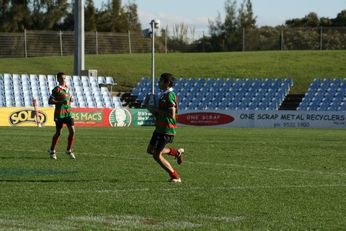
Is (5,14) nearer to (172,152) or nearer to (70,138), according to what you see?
(70,138)

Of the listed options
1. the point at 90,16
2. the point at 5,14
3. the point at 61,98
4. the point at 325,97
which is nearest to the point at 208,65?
the point at 325,97

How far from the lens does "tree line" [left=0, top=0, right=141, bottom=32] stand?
8719 cm

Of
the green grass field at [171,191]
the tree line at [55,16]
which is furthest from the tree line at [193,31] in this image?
the green grass field at [171,191]

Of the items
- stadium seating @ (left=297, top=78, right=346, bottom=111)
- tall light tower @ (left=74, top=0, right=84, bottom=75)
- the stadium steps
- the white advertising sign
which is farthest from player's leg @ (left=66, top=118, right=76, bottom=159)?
the stadium steps

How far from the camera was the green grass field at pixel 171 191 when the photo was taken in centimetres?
1013

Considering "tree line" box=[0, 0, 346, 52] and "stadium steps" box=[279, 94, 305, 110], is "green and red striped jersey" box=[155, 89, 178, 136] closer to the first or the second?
"stadium steps" box=[279, 94, 305, 110]

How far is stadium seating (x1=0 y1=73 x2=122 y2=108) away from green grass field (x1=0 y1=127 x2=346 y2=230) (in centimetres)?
2401

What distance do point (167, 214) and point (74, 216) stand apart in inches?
46.7

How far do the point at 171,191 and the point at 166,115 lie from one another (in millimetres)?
1634

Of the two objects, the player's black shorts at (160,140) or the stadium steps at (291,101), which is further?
the stadium steps at (291,101)

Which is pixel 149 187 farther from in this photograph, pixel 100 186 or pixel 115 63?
pixel 115 63

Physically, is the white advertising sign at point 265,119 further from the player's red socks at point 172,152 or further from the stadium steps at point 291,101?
the player's red socks at point 172,152

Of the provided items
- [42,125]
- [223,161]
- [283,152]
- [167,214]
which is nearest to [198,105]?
[42,125]

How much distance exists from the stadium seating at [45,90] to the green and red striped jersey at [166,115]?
31.7 metres
